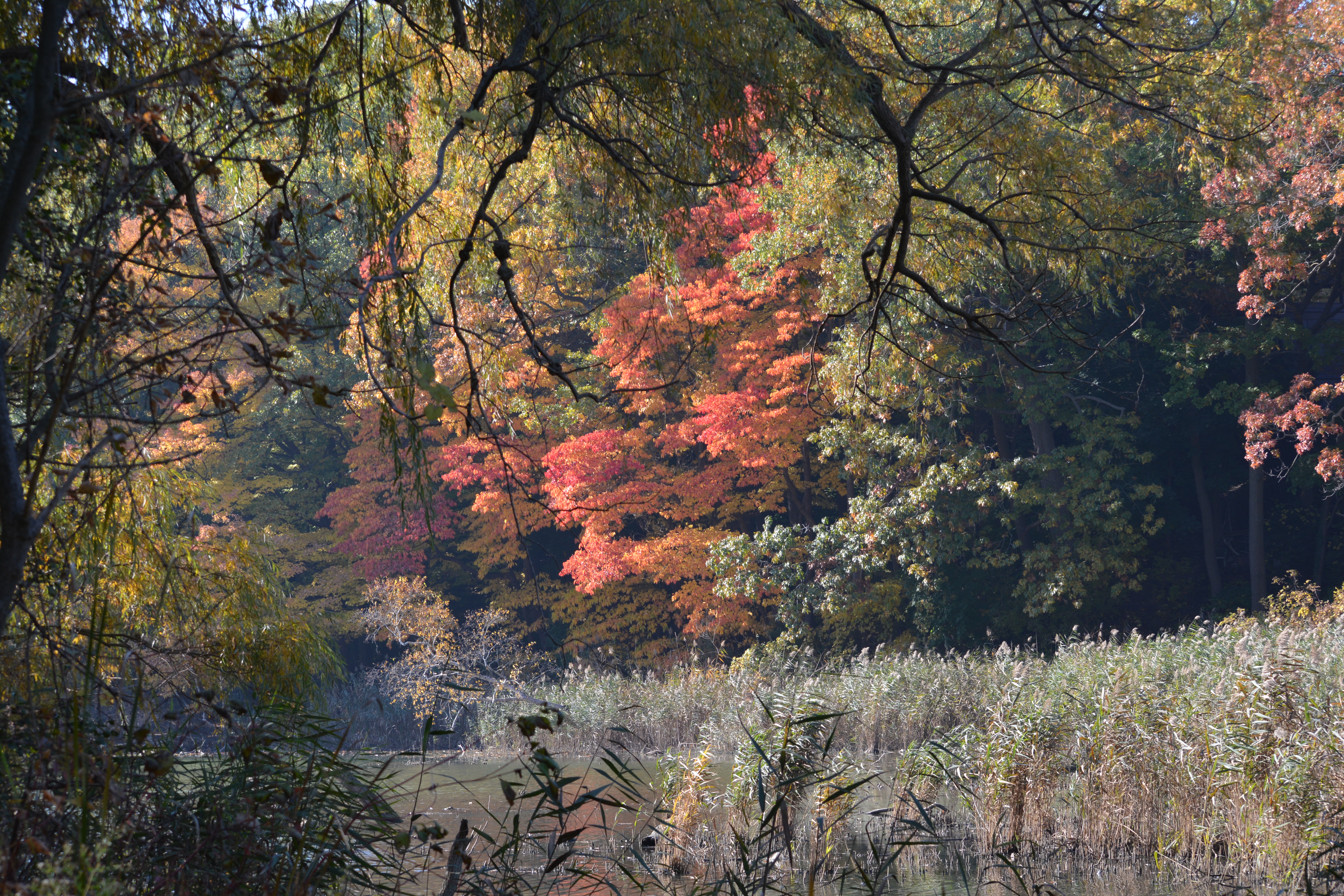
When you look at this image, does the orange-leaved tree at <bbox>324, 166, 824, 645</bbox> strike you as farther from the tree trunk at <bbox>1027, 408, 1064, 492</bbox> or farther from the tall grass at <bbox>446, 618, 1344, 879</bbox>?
the tall grass at <bbox>446, 618, 1344, 879</bbox>

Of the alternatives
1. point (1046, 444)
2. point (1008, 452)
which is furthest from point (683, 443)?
point (1046, 444)

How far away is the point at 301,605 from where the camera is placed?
12219 mm

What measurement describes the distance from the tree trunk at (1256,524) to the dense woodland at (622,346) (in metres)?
0.06

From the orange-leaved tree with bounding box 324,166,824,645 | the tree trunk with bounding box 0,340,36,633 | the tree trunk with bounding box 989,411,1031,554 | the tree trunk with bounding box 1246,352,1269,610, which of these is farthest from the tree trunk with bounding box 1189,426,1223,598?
the tree trunk with bounding box 0,340,36,633

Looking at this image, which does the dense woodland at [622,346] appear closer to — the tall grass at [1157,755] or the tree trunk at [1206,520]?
the tree trunk at [1206,520]

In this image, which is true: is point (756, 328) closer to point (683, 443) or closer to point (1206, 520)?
point (683, 443)

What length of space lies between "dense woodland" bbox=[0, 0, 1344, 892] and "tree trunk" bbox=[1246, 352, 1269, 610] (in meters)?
0.06

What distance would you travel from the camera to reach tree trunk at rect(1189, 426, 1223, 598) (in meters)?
15.0

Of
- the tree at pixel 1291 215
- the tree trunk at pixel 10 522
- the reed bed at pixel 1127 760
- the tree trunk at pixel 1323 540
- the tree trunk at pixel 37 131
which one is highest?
the tree at pixel 1291 215

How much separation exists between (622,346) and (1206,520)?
30.5 ft

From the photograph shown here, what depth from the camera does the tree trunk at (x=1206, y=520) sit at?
1505 cm

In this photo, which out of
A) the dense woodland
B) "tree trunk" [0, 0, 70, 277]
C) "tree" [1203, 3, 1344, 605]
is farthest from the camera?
"tree" [1203, 3, 1344, 605]

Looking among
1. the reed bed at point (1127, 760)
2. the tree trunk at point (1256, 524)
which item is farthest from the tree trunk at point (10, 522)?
the tree trunk at point (1256, 524)

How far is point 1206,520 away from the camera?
15.3m
